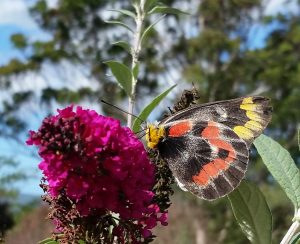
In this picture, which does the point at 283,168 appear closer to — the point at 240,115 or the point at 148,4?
the point at 240,115

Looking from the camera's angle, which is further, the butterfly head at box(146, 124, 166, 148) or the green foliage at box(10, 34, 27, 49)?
the green foliage at box(10, 34, 27, 49)

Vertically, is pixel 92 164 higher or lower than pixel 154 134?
lower

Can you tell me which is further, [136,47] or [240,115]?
[136,47]

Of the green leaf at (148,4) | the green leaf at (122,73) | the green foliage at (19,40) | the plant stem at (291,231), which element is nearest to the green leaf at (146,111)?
the green leaf at (122,73)

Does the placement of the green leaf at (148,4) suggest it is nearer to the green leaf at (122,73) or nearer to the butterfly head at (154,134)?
the green leaf at (122,73)

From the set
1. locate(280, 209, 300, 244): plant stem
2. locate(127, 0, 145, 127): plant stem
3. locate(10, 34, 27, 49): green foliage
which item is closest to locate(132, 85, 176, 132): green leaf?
locate(127, 0, 145, 127): plant stem

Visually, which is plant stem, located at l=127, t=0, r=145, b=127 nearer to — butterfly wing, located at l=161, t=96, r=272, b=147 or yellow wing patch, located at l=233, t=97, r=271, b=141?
butterfly wing, located at l=161, t=96, r=272, b=147

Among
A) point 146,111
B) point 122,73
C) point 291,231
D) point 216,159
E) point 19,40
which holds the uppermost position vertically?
point 19,40

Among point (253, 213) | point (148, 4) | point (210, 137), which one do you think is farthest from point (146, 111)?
point (148, 4)
